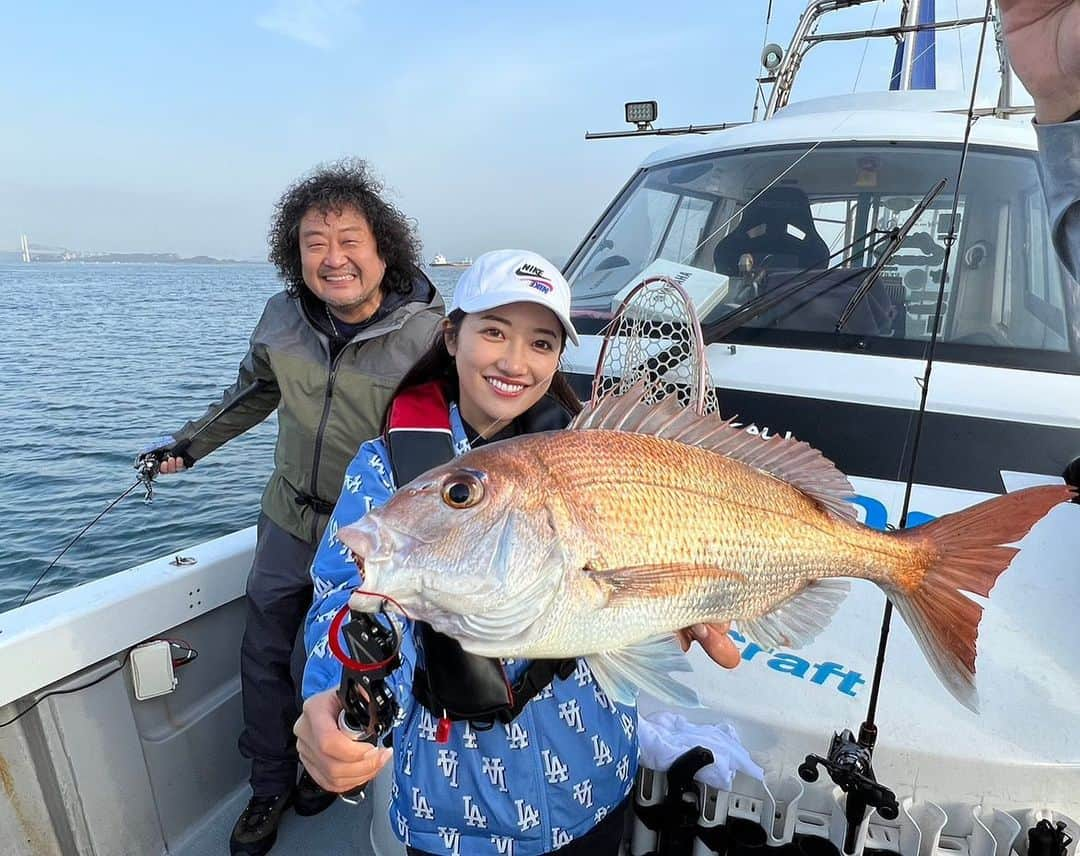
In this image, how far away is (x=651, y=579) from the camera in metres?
1.25

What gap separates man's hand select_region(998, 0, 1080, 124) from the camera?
123 centimetres

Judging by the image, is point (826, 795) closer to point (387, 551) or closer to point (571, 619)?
point (571, 619)

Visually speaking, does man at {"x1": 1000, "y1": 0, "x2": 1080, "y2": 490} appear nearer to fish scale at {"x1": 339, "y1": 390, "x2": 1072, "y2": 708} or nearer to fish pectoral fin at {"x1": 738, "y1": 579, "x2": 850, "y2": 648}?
fish scale at {"x1": 339, "y1": 390, "x2": 1072, "y2": 708}

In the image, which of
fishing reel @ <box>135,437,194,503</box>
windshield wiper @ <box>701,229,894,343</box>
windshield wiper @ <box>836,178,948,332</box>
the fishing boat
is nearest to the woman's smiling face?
the fishing boat

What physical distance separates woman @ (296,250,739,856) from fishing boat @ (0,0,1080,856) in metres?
0.43

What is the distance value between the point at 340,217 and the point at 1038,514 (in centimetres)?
247

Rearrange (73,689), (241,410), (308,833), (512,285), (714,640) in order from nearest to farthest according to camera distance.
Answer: (714,640) < (512,285) < (73,689) < (308,833) < (241,410)

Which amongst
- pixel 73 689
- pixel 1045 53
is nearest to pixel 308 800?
pixel 73 689

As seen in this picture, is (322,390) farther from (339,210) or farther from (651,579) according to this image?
(651,579)

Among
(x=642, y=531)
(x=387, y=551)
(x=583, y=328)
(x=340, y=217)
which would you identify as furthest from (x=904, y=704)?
(x=340, y=217)

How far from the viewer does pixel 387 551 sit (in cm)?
113

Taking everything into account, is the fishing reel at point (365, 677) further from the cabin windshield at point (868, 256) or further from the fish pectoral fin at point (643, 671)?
the cabin windshield at point (868, 256)

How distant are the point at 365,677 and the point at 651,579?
1.66 feet

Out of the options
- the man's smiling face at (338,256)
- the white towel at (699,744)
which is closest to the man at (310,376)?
the man's smiling face at (338,256)
